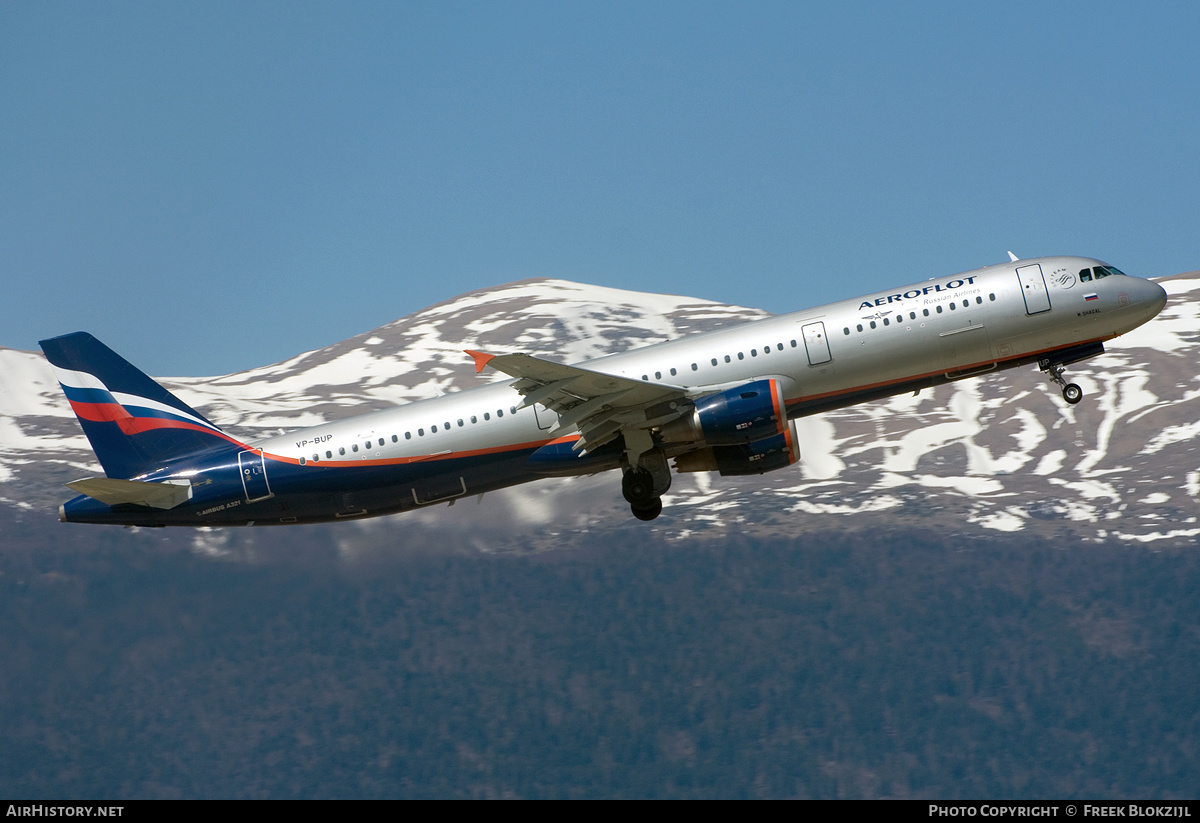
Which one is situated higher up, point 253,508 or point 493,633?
point 253,508

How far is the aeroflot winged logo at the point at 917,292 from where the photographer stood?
38.5 m

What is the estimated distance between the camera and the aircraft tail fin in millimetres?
42281

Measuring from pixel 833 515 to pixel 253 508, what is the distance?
99876mm

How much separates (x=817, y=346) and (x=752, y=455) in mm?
4100

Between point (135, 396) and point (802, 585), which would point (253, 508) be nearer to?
point (135, 396)

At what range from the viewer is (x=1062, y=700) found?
429ft

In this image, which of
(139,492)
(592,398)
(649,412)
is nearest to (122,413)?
(139,492)

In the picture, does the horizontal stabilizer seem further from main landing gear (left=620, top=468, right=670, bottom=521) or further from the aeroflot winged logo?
the aeroflot winged logo

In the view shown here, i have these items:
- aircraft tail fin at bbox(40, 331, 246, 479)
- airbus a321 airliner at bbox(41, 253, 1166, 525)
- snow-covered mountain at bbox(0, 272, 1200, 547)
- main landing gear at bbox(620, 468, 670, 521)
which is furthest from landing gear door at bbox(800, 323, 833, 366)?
snow-covered mountain at bbox(0, 272, 1200, 547)

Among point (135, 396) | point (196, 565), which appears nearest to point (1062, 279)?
point (135, 396)

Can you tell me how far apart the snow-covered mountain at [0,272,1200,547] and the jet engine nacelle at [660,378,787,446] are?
61.1 m

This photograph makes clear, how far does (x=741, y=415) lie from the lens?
121ft

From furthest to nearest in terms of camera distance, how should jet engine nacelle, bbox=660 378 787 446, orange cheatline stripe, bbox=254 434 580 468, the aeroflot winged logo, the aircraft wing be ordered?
orange cheatline stripe, bbox=254 434 580 468, the aeroflot winged logo, jet engine nacelle, bbox=660 378 787 446, the aircraft wing

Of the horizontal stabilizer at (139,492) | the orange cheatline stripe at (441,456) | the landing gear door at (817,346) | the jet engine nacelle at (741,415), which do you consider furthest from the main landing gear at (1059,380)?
the horizontal stabilizer at (139,492)
